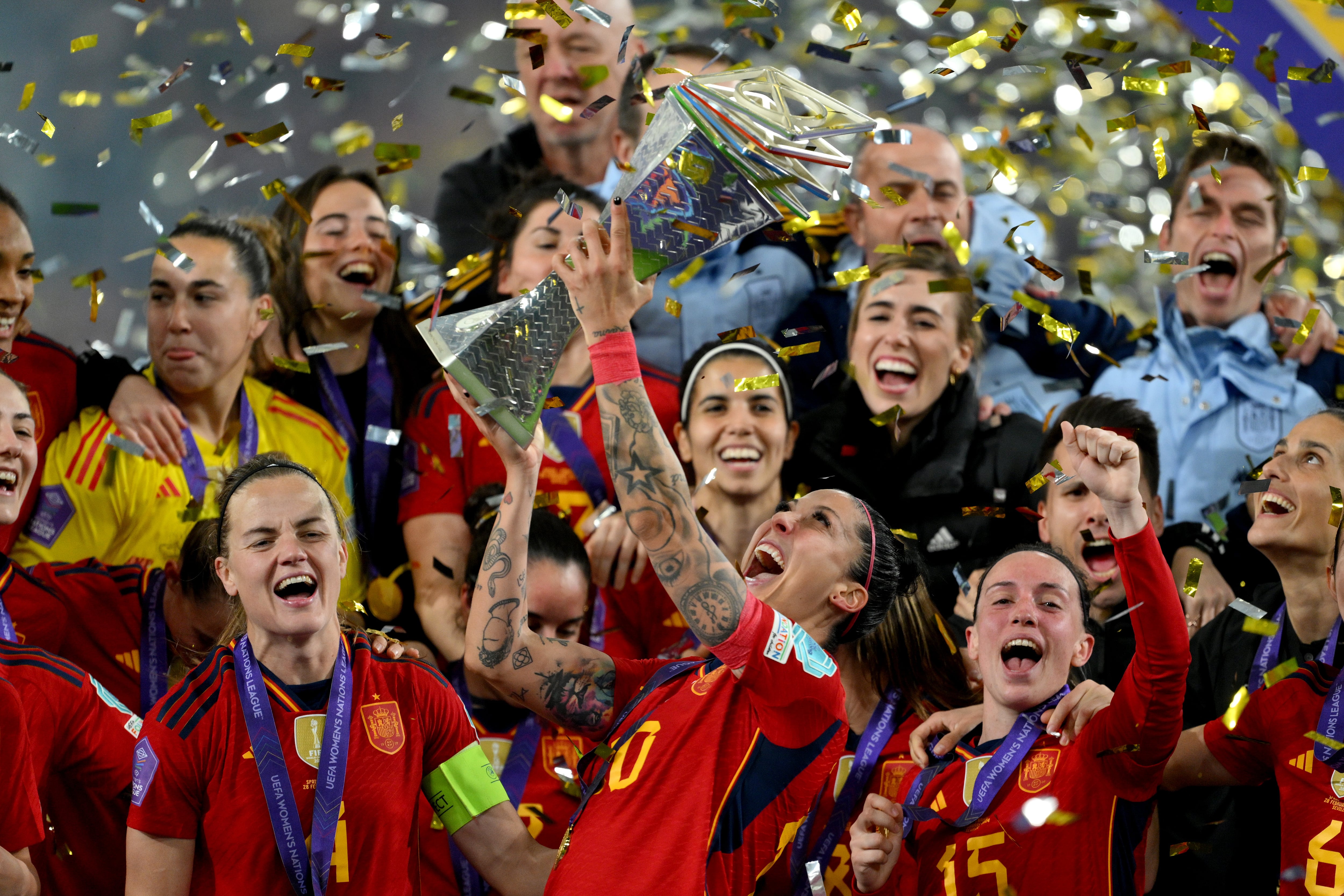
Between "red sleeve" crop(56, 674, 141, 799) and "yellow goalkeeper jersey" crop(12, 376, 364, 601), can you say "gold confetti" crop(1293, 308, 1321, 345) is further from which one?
"red sleeve" crop(56, 674, 141, 799)

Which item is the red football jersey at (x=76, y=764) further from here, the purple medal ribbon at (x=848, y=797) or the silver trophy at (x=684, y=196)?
the purple medal ribbon at (x=848, y=797)

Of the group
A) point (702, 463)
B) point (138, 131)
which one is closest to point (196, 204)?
point (138, 131)

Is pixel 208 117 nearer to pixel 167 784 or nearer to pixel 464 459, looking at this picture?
pixel 464 459

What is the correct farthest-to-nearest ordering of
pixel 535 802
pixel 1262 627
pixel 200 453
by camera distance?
pixel 200 453 → pixel 535 802 → pixel 1262 627

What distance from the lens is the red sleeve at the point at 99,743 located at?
334 cm

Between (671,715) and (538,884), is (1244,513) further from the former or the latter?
(538,884)

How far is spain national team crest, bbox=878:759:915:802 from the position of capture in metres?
3.42

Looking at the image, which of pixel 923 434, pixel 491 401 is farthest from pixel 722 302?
pixel 491 401

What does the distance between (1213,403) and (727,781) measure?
3.10m

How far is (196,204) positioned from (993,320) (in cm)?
373

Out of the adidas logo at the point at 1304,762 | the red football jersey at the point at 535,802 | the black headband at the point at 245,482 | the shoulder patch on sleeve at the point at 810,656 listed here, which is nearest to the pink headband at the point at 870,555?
the shoulder patch on sleeve at the point at 810,656

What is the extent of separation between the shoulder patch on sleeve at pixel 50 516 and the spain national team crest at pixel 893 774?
9.14ft

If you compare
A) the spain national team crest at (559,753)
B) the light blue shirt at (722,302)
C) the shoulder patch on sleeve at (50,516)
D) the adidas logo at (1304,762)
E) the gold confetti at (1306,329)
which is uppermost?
the gold confetti at (1306,329)

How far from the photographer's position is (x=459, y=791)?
305 centimetres
